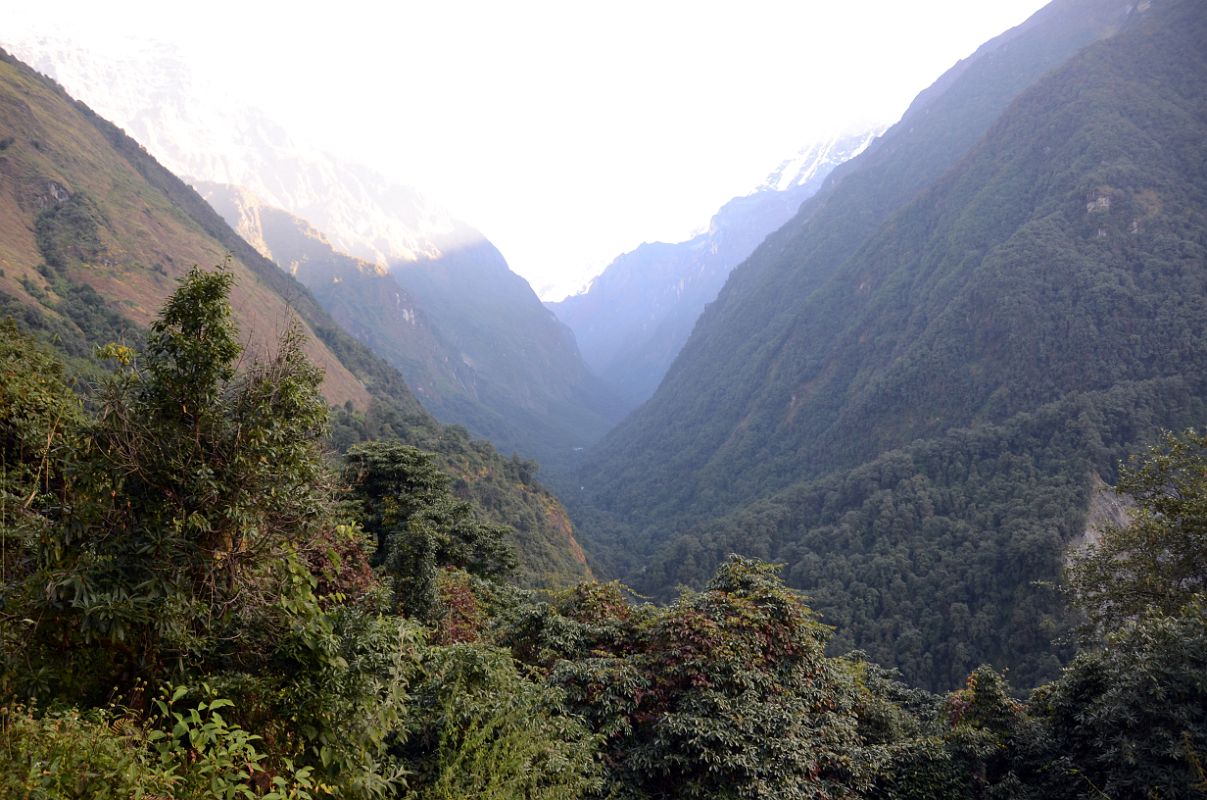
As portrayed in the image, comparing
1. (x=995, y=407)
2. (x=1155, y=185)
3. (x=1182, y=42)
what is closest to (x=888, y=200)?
(x=1182, y=42)

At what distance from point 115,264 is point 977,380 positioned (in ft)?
395

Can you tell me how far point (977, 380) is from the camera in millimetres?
96938

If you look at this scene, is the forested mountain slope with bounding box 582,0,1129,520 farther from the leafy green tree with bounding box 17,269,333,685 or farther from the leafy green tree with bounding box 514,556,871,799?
the leafy green tree with bounding box 17,269,333,685

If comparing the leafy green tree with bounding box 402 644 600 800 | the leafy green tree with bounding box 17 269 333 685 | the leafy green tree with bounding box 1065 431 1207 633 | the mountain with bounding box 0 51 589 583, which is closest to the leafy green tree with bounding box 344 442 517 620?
the leafy green tree with bounding box 402 644 600 800

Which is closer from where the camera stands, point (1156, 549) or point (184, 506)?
point (184, 506)

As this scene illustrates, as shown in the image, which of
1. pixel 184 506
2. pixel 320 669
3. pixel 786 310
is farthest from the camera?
pixel 786 310

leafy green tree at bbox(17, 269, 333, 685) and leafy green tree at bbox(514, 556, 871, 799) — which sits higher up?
leafy green tree at bbox(17, 269, 333, 685)

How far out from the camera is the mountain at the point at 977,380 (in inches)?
2483

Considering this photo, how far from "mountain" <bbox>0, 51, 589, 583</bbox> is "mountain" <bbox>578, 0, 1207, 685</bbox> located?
29.6m

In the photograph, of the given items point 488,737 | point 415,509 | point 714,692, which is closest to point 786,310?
point 415,509

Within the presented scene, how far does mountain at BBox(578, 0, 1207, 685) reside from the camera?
207 feet

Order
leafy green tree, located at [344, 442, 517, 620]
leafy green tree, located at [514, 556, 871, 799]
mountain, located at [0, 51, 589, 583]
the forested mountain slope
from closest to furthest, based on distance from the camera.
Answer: leafy green tree, located at [514, 556, 871, 799], leafy green tree, located at [344, 442, 517, 620], mountain, located at [0, 51, 589, 583], the forested mountain slope

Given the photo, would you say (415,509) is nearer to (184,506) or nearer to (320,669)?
(320,669)

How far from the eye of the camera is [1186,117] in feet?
355
